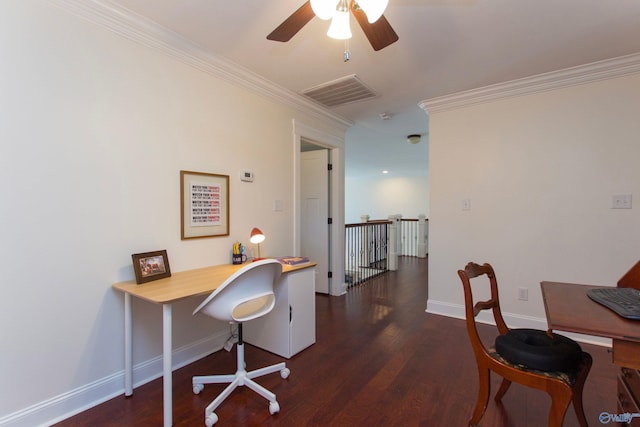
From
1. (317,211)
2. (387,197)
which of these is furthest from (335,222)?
(387,197)

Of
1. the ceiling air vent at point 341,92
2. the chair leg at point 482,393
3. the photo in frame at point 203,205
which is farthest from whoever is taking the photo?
the ceiling air vent at point 341,92

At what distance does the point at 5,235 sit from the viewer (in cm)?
152

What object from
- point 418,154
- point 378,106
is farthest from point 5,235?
point 418,154

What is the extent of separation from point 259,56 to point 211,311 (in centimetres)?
197

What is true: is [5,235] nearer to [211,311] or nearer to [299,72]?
[211,311]

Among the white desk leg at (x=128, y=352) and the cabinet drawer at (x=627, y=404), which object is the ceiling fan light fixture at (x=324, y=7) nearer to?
the white desk leg at (x=128, y=352)

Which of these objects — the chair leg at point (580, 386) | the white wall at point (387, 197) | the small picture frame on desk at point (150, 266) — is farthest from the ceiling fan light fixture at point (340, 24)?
the white wall at point (387, 197)

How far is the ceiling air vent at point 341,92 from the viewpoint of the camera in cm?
283

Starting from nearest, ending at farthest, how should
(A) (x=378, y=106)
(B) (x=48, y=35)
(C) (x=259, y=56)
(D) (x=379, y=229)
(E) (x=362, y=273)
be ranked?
(B) (x=48, y=35) < (C) (x=259, y=56) < (A) (x=378, y=106) < (E) (x=362, y=273) < (D) (x=379, y=229)

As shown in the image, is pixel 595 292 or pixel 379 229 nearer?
pixel 595 292

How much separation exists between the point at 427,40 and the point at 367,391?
248 centimetres

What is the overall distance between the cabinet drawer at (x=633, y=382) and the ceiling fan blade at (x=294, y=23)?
226cm

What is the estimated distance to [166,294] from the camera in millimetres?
1674

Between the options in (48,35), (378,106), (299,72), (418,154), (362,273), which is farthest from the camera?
Result: (418,154)
